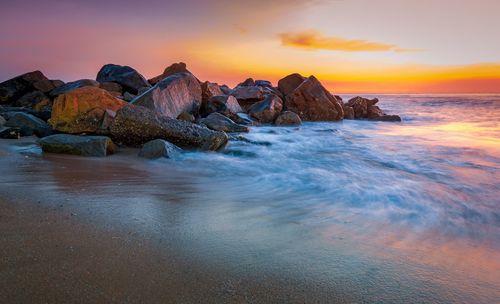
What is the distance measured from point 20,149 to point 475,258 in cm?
540

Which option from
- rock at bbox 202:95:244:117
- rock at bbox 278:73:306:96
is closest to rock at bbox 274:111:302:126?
rock at bbox 202:95:244:117

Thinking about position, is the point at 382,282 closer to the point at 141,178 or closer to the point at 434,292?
the point at 434,292

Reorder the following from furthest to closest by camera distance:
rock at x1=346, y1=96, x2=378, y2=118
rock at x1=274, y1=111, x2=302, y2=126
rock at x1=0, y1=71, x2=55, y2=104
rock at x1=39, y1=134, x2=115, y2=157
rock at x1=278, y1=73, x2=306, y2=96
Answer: rock at x1=346, y1=96, x2=378, y2=118, rock at x1=278, y1=73, x2=306, y2=96, rock at x1=0, y1=71, x2=55, y2=104, rock at x1=274, y1=111, x2=302, y2=126, rock at x1=39, y1=134, x2=115, y2=157

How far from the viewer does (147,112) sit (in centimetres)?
574

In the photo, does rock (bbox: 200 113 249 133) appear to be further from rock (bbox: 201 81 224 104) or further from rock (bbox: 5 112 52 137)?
rock (bbox: 5 112 52 137)

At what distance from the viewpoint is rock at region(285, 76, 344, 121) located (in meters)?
13.3

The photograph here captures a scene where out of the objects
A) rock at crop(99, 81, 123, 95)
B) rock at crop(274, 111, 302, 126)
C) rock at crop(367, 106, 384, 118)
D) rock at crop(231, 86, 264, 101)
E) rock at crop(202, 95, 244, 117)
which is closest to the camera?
rock at crop(202, 95, 244, 117)

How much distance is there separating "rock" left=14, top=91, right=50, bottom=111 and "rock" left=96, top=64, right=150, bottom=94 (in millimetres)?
2073

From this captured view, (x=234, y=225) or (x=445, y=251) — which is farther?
(x=234, y=225)

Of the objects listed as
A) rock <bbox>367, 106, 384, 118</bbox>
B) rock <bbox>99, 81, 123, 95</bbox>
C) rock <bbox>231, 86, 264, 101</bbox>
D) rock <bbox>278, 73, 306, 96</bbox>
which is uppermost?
rock <bbox>278, 73, 306, 96</bbox>

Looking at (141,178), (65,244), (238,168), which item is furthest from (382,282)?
(238,168)

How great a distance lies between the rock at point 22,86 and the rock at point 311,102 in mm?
8826

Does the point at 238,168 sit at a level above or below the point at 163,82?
below

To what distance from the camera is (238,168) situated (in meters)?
4.87
